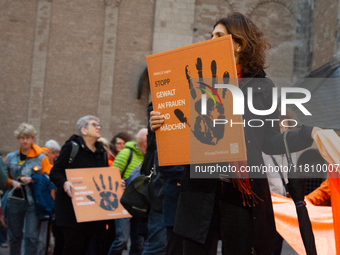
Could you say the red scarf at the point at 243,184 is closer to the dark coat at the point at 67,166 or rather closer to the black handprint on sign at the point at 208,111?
the black handprint on sign at the point at 208,111

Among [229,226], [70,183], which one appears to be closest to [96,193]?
[70,183]

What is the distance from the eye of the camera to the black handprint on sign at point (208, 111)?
1961 millimetres

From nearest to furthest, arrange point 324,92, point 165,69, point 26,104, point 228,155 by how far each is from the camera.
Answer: point 228,155 < point 165,69 < point 324,92 < point 26,104

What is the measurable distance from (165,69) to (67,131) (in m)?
13.8

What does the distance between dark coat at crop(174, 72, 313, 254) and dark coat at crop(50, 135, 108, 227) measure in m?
2.61

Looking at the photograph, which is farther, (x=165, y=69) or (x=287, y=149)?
(x=165, y=69)

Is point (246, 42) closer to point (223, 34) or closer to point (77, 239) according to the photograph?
point (223, 34)

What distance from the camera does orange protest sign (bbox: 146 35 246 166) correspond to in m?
1.94

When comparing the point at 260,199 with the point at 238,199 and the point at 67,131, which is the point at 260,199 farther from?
the point at 67,131

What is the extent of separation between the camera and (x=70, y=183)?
14.5 feet

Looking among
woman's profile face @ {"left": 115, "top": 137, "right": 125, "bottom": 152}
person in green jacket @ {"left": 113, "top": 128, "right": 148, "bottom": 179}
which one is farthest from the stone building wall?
person in green jacket @ {"left": 113, "top": 128, "right": 148, "bottom": 179}

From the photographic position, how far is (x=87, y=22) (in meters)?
15.9

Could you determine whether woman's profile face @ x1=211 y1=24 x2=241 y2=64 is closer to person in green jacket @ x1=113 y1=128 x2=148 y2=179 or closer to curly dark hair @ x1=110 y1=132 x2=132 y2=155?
person in green jacket @ x1=113 y1=128 x2=148 y2=179

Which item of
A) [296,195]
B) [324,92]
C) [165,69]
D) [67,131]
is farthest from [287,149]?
[67,131]
